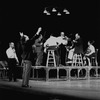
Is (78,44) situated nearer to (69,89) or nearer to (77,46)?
(77,46)

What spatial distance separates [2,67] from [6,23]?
4.05m

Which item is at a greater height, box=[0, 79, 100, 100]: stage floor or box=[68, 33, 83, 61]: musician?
box=[68, 33, 83, 61]: musician

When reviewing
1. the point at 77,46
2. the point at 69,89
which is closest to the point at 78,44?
the point at 77,46

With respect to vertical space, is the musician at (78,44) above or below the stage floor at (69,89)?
above

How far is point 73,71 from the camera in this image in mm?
17422

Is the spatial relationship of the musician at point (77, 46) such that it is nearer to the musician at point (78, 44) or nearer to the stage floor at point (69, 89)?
the musician at point (78, 44)

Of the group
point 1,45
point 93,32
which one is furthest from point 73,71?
point 1,45

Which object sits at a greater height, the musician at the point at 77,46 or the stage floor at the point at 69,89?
the musician at the point at 77,46

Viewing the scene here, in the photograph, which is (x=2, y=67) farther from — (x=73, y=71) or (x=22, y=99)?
(x=22, y=99)

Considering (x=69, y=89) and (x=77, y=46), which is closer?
(x=69, y=89)

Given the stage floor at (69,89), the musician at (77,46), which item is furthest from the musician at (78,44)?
the stage floor at (69,89)

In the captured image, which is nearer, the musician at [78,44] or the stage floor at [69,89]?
the stage floor at [69,89]

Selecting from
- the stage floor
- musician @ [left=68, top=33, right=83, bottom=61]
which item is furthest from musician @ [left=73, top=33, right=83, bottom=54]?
the stage floor

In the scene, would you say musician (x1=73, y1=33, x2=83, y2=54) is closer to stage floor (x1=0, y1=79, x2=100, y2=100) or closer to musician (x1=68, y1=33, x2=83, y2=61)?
musician (x1=68, y1=33, x2=83, y2=61)
